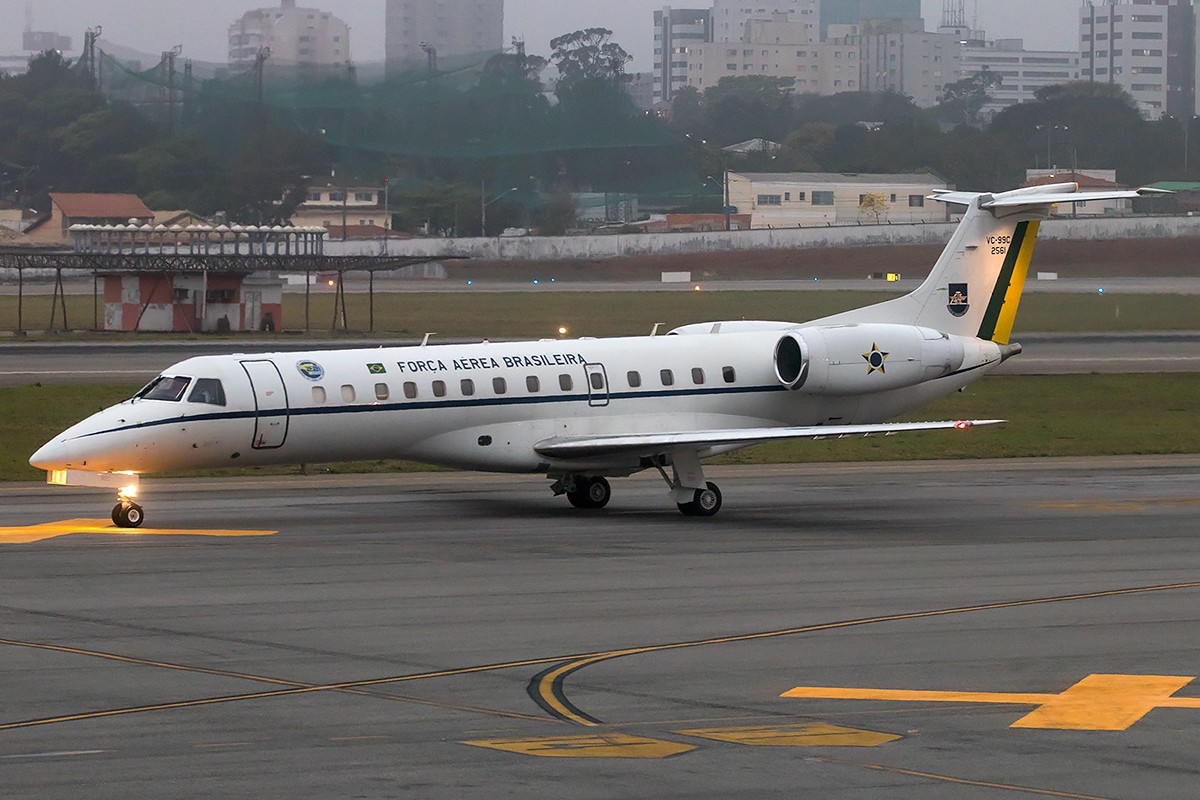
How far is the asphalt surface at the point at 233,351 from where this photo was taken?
51625 mm

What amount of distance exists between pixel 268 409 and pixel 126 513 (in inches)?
108

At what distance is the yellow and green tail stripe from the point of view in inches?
1273

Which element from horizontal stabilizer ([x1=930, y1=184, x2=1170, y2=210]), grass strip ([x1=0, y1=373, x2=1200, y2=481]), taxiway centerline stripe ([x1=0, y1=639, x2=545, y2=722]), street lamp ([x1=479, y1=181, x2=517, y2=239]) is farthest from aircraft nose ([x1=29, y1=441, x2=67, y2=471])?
street lamp ([x1=479, y1=181, x2=517, y2=239])

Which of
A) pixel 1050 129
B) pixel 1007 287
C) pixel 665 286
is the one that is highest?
pixel 1050 129

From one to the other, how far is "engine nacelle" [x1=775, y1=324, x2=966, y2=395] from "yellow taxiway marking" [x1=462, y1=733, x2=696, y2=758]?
1725cm

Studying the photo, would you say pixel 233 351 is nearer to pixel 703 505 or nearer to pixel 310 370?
pixel 310 370

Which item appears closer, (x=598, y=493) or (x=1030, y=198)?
(x=598, y=493)

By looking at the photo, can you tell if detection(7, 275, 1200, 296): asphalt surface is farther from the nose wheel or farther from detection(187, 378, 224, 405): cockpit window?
the nose wheel

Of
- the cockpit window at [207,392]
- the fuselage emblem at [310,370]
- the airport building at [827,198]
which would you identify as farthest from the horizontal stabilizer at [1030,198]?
the airport building at [827,198]

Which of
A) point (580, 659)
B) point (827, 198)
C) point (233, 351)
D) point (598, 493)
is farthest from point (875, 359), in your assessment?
point (827, 198)

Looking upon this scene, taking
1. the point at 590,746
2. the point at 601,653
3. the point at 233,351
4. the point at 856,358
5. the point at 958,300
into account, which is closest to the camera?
the point at 590,746

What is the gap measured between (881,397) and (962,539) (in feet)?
Answer: 20.8

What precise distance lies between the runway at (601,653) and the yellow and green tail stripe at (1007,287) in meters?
5.31

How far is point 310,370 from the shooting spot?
2616 cm
